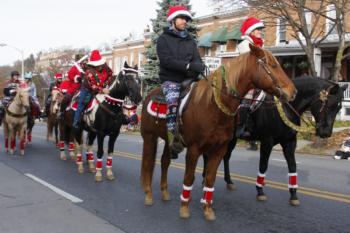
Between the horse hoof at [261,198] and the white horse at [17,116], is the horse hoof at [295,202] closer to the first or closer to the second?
the horse hoof at [261,198]

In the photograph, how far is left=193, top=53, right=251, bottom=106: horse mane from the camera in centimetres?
559

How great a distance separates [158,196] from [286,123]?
2587mm

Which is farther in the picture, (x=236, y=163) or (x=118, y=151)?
(x=118, y=151)

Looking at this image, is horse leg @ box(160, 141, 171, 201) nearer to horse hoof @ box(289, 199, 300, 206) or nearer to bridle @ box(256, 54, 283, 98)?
horse hoof @ box(289, 199, 300, 206)

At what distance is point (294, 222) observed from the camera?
5910 mm

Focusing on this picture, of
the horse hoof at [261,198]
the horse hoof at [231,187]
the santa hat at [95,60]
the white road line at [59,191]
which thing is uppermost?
the santa hat at [95,60]

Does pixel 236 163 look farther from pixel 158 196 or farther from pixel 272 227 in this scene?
pixel 272 227

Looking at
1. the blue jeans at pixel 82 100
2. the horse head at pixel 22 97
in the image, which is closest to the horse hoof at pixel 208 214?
the blue jeans at pixel 82 100

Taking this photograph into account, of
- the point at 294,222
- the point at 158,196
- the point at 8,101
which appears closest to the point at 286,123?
the point at 294,222

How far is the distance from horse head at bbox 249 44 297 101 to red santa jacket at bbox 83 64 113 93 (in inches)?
197

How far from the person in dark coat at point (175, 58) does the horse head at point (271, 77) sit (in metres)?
1.02

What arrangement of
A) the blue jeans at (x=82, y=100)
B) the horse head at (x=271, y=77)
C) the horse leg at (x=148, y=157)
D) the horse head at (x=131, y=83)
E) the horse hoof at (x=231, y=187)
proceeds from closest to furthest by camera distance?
the horse head at (x=271, y=77)
the horse leg at (x=148, y=157)
the horse hoof at (x=231, y=187)
the horse head at (x=131, y=83)
the blue jeans at (x=82, y=100)

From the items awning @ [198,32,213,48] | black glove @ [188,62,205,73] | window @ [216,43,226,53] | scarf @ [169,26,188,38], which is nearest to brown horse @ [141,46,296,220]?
black glove @ [188,62,205,73]

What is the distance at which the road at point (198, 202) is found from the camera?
578cm
